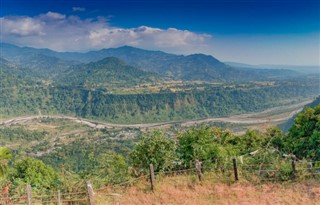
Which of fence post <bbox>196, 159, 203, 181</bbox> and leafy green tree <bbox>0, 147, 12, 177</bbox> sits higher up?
leafy green tree <bbox>0, 147, 12, 177</bbox>

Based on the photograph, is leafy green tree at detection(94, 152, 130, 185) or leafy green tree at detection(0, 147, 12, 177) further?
leafy green tree at detection(94, 152, 130, 185)

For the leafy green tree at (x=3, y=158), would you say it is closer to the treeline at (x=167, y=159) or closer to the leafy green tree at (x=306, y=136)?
the treeline at (x=167, y=159)

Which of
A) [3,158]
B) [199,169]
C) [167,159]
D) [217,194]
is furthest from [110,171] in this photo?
[3,158]

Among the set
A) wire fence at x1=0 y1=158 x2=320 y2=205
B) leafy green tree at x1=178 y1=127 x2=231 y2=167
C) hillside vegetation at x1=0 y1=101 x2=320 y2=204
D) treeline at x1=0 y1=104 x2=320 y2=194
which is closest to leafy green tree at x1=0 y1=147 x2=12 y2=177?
hillside vegetation at x1=0 y1=101 x2=320 y2=204

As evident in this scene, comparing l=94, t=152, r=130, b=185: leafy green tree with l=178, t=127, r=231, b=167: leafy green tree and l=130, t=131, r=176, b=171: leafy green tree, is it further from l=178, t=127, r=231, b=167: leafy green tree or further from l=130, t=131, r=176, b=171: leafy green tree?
l=178, t=127, r=231, b=167: leafy green tree

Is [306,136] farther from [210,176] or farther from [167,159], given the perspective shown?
[167,159]

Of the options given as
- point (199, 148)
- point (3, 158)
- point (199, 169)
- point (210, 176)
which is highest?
point (3, 158)

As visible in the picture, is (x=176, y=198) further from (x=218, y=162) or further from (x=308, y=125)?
(x=308, y=125)
